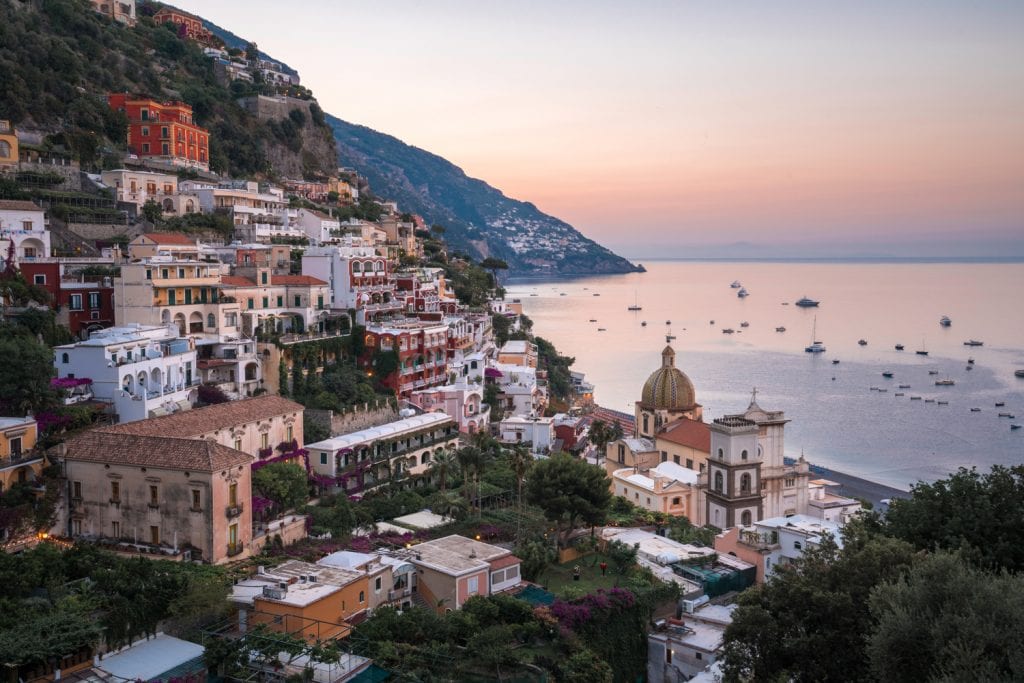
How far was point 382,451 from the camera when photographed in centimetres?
2961

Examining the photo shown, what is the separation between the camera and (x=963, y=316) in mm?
137375

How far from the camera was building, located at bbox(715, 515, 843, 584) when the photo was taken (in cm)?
2731

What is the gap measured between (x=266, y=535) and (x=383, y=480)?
6775mm

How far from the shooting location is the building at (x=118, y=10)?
6669 centimetres

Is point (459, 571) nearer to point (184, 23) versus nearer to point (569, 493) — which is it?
point (569, 493)

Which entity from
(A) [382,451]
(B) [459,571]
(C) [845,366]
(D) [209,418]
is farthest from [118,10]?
(C) [845,366]

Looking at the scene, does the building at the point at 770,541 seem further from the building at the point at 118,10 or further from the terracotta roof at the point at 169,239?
the building at the point at 118,10

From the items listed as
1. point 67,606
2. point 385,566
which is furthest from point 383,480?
point 67,606

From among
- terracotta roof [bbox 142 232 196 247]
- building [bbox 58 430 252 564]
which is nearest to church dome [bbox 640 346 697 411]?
terracotta roof [bbox 142 232 196 247]

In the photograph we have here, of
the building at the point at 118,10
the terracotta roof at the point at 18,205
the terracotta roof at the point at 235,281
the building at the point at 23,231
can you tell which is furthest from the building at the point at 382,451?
the building at the point at 118,10

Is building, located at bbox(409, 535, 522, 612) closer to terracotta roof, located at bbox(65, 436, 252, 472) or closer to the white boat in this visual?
terracotta roof, located at bbox(65, 436, 252, 472)

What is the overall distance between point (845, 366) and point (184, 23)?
7172cm

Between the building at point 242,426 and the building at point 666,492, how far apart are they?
43.3 feet

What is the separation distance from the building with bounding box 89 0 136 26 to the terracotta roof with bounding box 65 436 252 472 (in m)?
54.7
